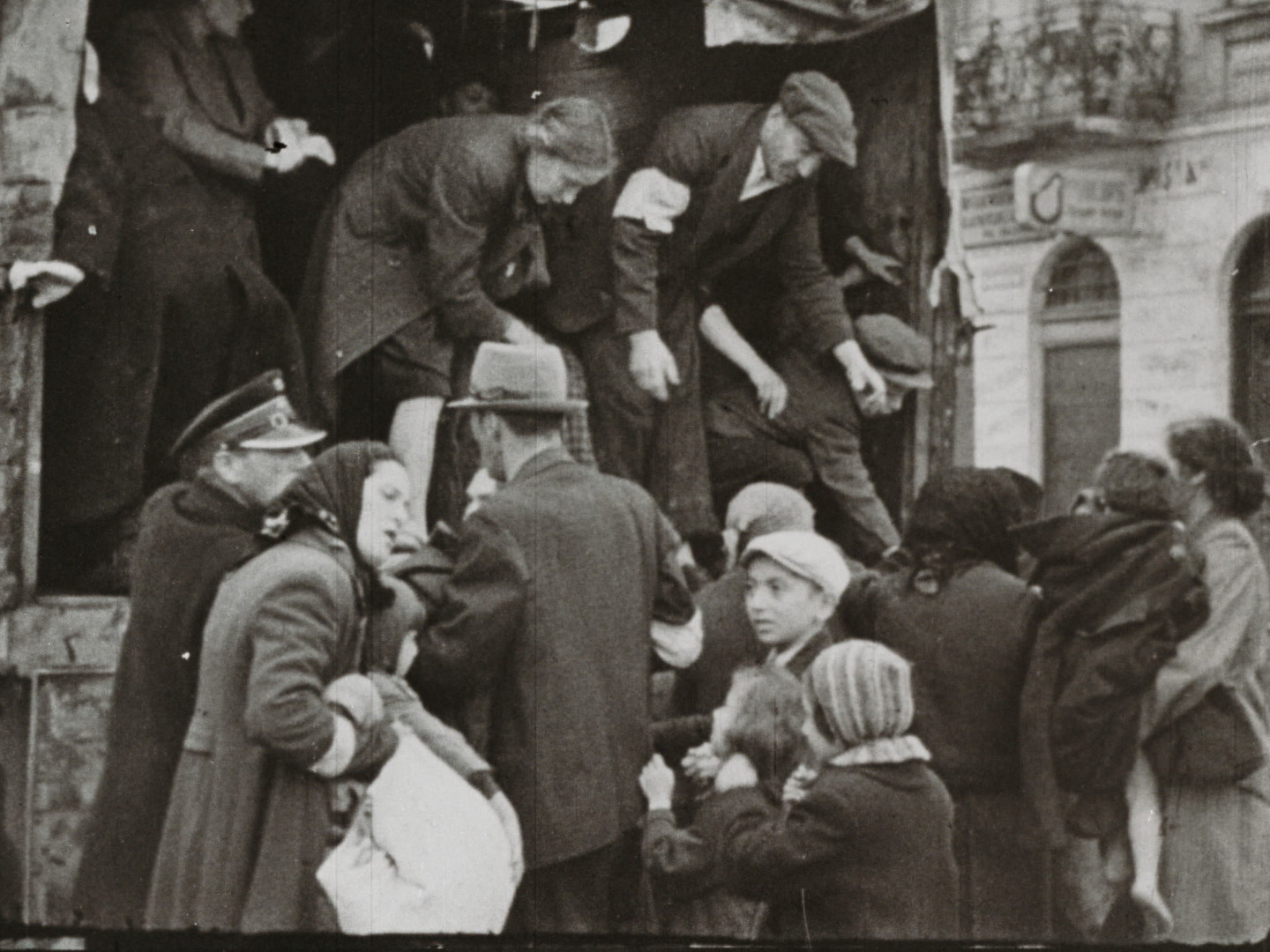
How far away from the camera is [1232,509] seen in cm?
895

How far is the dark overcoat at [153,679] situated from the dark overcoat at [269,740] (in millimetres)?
120

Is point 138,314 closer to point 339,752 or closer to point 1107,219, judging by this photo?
point 339,752

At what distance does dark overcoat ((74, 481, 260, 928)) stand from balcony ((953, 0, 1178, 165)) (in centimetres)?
252

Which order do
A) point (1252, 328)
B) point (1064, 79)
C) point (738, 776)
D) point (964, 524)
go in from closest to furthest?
point (738, 776) → point (964, 524) → point (1252, 328) → point (1064, 79)

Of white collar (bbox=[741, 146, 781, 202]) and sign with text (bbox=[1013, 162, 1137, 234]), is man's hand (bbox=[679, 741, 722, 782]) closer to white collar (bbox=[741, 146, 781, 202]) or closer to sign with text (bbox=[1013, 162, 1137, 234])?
white collar (bbox=[741, 146, 781, 202])

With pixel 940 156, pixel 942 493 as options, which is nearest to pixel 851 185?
pixel 940 156

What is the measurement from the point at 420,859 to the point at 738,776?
976 millimetres

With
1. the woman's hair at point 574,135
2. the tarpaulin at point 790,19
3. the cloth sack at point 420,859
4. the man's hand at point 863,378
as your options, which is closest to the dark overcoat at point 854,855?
the cloth sack at point 420,859

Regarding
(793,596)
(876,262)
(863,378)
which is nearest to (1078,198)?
(876,262)

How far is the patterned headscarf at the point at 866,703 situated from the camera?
25.9 ft

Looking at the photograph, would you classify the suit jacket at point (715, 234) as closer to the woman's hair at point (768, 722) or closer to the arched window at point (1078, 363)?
the arched window at point (1078, 363)

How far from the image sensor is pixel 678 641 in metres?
9.04

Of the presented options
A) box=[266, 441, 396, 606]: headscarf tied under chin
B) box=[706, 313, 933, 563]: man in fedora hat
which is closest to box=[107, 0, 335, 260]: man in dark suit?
box=[266, 441, 396, 606]: headscarf tied under chin

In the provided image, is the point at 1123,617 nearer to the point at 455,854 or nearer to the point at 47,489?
the point at 455,854
